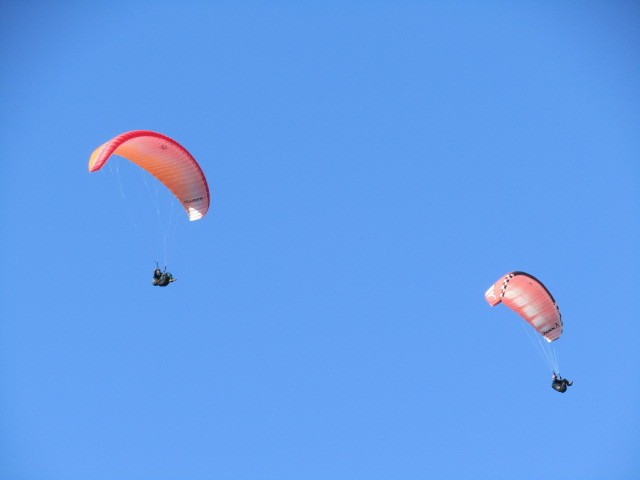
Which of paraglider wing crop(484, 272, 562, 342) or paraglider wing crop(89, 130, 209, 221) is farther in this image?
paraglider wing crop(484, 272, 562, 342)

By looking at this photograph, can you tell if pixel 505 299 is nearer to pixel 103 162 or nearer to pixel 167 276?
pixel 167 276

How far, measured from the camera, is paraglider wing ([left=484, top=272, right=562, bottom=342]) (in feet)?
114

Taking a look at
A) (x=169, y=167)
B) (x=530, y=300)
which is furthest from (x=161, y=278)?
(x=530, y=300)

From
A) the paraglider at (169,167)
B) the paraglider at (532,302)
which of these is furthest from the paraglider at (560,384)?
the paraglider at (169,167)

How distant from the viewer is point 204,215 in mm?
36062

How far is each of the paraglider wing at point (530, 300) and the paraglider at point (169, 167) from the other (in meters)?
11.6

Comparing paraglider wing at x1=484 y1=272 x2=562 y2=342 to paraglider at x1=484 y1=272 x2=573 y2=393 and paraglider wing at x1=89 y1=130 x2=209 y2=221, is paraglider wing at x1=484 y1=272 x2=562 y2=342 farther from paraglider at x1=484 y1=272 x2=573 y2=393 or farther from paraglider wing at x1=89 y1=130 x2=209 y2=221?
paraglider wing at x1=89 y1=130 x2=209 y2=221

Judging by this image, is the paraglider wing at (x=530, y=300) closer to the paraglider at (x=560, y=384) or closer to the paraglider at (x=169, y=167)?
the paraglider at (x=560, y=384)

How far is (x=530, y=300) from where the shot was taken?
35344 mm

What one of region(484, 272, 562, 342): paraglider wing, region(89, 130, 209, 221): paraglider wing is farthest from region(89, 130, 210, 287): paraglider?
region(484, 272, 562, 342): paraglider wing

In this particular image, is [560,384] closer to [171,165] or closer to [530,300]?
[530,300]

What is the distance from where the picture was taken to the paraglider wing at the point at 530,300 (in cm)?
3466

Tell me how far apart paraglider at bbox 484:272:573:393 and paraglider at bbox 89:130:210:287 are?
457 inches

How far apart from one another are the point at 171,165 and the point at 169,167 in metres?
0.17
